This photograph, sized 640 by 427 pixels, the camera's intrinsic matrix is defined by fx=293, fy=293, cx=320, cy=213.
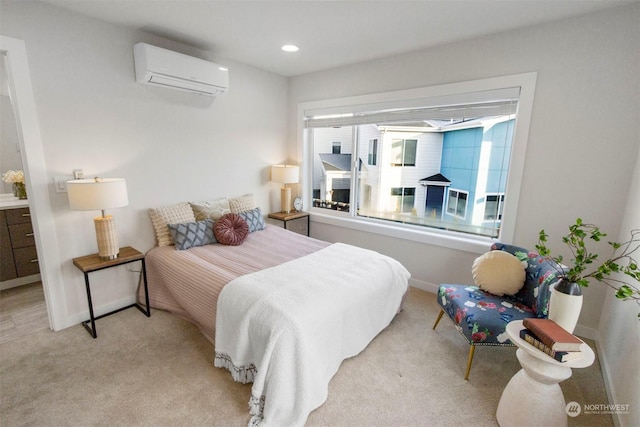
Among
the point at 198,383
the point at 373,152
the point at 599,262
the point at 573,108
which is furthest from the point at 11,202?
the point at 599,262

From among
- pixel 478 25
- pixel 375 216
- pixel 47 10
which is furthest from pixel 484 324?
pixel 47 10

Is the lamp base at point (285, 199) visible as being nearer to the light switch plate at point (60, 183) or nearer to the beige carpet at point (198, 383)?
the beige carpet at point (198, 383)

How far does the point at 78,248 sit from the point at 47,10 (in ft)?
5.77

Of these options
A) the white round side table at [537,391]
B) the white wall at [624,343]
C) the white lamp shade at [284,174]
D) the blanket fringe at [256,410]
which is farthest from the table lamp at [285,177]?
the white wall at [624,343]

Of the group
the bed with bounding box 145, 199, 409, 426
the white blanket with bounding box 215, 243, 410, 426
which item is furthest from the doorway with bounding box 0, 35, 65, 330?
the white blanket with bounding box 215, 243, 410, 426

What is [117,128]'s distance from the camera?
8.23 feet

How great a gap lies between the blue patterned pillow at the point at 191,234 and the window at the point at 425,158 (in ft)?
5.17

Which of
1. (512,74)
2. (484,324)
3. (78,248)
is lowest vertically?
(484,324)

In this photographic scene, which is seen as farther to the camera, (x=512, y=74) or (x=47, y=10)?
(x=512, y=74)

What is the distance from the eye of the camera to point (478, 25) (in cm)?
229

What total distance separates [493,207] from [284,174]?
230 cm

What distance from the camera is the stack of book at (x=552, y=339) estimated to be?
1.33 metres

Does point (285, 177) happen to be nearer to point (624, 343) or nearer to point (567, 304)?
point (567, 304)

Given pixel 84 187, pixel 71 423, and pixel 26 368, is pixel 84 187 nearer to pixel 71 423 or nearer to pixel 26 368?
pixel 26 368
